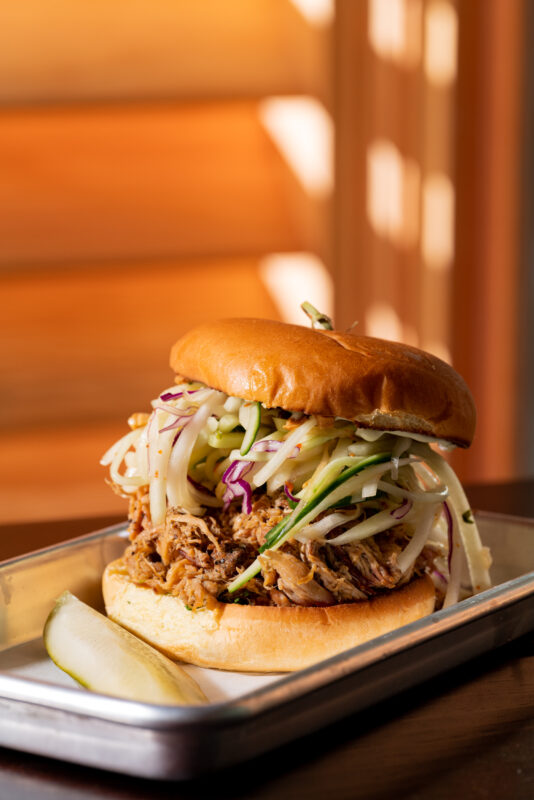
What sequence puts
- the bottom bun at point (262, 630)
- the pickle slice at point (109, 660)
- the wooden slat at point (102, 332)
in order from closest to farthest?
the pickle slice at point (109, 660), the bottom bun at point (262, 630), the wooden slat at point (102, 332)

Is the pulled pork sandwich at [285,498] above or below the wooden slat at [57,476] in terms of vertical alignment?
above

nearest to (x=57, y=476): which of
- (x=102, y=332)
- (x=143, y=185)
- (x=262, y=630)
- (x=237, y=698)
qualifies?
(x=102, y=332)

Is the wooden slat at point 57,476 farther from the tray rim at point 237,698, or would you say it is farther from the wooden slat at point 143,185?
the tray rim at point 237,698

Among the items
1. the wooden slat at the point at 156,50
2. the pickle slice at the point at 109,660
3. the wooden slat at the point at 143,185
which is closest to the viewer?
the pickle slice at the point at 109,660

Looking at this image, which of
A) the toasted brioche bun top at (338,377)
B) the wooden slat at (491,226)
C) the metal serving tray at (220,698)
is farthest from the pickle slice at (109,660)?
the wooden slat at (491,226)

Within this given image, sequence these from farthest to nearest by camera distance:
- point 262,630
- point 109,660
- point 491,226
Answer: point 491,226 < point 262,630 < point 109,660

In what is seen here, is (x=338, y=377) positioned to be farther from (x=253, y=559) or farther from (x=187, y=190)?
(x=187, y=190)

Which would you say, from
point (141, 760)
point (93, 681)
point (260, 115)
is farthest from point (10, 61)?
point (141, 760)

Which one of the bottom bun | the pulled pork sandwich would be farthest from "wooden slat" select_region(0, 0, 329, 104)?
the bottom bun
